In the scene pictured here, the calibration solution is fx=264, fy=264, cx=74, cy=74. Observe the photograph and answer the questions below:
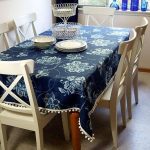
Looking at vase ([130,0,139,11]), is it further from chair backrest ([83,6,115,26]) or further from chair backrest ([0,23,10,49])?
chair backrest ([0,23,10,49])

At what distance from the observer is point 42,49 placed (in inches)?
83.4

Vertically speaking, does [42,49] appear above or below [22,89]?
above

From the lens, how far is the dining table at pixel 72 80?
5.16 ft

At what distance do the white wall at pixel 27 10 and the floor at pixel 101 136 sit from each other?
0.94 meters

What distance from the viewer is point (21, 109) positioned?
65.4 inches

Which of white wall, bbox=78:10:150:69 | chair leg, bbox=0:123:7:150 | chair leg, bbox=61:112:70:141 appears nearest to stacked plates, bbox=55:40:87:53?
chair leg, bbox=61:112:70:141

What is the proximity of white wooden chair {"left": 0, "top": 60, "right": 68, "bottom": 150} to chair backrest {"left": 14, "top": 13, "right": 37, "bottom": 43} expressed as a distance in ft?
3.49

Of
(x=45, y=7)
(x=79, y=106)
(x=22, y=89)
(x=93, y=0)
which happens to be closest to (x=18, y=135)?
(x=22, y=89)

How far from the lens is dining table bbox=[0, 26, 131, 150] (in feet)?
5.16

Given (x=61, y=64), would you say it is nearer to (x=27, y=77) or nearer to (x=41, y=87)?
(x=41, y=87)

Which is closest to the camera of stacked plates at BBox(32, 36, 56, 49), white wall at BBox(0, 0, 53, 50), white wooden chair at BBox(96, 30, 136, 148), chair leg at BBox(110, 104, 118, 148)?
white wooden chair at BBox(96, 30, 136, 148)

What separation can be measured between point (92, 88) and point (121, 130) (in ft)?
2.62

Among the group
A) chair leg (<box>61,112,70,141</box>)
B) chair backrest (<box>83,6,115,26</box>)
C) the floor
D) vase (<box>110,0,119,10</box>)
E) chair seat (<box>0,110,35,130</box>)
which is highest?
vase (<box>110,0,119,10</box>)

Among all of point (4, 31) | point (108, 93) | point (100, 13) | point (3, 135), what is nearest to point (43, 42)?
point (4, 31)
